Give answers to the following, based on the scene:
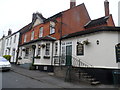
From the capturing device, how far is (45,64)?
12.9 m

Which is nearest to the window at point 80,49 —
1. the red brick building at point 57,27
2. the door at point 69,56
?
the door at point 69,56

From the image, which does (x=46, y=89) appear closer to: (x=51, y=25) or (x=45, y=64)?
(x=45, y=64)

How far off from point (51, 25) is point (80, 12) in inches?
239

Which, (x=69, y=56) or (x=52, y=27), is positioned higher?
(x=52, y=27)

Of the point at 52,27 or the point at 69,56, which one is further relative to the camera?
the point at 52,27

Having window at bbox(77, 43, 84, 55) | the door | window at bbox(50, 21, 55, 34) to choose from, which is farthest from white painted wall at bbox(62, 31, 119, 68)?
window at bbox(50, 21, 55, 34)

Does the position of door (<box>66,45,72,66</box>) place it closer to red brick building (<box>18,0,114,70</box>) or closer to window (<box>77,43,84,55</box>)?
window (<box>77,43,84,55</box>)

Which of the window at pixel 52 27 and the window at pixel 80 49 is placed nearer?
the window at pixel 80 49

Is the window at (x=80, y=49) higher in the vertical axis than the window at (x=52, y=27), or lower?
lower

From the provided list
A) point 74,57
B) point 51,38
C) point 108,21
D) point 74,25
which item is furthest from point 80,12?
point 74,57

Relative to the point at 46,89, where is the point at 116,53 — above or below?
above

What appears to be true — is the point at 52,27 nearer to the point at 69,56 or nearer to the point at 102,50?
the point at 69,56

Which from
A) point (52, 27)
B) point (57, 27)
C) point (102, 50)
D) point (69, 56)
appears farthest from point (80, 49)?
point (52, 27)

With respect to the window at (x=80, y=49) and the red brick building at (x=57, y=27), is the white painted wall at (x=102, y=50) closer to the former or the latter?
the window at (x=80, y=49)
